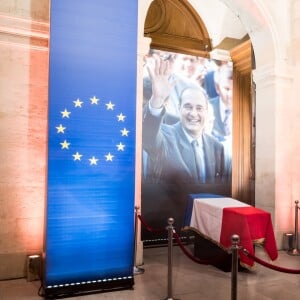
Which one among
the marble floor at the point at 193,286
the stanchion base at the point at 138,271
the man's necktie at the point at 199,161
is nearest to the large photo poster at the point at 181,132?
the man's necktie at the point at 199,161

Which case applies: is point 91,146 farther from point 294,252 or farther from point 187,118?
point 294,252

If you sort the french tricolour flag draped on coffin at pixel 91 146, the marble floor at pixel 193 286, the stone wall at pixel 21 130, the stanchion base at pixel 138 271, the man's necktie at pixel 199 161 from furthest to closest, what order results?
the man's necktie at pixel 199 161 < the stanchion base at pixel 138 271 < the stone wall at pixel 21 130 < the marble floor at pixel 193 286 < the french tricolour flag draped on coffin at pixel 91 146

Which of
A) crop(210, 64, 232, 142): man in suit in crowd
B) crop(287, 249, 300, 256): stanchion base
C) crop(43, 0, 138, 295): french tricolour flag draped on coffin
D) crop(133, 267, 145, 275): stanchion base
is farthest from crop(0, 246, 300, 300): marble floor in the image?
crop(210, 64, 232, 142): man in suit in crowd

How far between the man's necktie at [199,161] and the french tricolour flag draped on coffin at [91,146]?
11.8 feet

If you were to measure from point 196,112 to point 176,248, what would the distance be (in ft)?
10.5

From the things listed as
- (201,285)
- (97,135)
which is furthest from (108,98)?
(201,285)

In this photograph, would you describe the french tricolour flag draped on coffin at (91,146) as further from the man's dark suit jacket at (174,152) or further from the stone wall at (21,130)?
the man's dark suit jacket at (174,152)

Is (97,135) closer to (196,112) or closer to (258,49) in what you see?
(196,112)

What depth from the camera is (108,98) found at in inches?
187

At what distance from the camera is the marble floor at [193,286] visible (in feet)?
15.1

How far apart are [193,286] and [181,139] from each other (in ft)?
12.6

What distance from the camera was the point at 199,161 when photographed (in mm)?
8273

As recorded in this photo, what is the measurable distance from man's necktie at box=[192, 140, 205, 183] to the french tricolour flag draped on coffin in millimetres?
3594

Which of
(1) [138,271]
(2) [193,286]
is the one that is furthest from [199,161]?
(2) [193,286]
